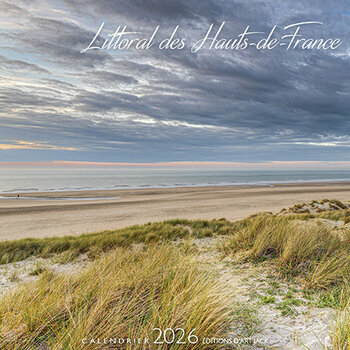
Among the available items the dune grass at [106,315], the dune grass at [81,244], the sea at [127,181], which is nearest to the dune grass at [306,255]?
the dune grass at [106,315]

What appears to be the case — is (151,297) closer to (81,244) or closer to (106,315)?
(106,315)

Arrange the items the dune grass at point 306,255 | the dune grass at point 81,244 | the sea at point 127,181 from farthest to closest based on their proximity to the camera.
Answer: the sea at point 127,181 → the dune grass at point 81,244 → the dune grass at point 306,255

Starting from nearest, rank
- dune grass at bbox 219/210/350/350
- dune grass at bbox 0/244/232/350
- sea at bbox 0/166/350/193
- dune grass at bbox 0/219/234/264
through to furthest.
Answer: dune grass at bbox 0/244/232/350, dune grass at bbox 219/210/350/350, dune grass at bbox 0/219/234/264, sea at bbox 0/166/350/193

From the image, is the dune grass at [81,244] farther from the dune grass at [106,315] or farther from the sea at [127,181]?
the sea at [127,181]

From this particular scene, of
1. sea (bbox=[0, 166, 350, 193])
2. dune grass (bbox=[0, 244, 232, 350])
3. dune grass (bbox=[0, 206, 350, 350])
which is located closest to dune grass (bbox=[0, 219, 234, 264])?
dune grass (bbox=[0, 206, 350, 350])

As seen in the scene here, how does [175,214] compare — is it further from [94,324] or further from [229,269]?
[94,324]

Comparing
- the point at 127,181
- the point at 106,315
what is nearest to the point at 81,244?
the point at 106,315

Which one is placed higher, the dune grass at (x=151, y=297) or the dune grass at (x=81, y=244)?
the dune grass at (x=151, y=297)

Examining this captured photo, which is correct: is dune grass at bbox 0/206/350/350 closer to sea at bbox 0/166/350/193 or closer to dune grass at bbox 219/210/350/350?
dune grass at bbox 219/210/350/350

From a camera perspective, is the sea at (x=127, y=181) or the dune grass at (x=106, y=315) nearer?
the dune grass at (x=106, y=315)

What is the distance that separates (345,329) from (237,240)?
159 inches

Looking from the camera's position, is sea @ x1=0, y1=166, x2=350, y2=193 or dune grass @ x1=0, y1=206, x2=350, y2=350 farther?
sea @ x1=0, y1=166, x2=350, y2=193

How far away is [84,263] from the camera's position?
24.7ft

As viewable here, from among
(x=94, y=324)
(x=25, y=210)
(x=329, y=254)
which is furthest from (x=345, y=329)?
(x=25, y=210)
